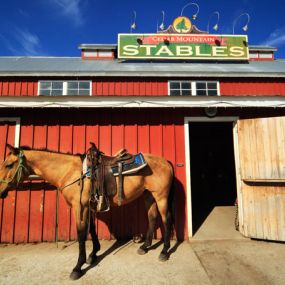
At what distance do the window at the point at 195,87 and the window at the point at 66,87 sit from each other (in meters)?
2.96

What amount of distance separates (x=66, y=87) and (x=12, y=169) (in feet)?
15.0

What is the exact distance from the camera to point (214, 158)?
34.3 feet

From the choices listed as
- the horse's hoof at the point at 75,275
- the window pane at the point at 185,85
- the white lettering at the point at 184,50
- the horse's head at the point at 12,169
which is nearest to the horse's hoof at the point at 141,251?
the horse's hoof at the point at 75,275

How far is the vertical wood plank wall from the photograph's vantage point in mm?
4504

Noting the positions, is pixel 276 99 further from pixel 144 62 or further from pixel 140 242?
pixel 144 62

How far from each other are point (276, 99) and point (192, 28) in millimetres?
7331

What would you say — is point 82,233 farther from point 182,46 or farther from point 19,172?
point 182,46

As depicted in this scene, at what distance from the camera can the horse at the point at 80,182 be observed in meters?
3.48

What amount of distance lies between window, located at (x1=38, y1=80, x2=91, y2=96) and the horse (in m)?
4.09

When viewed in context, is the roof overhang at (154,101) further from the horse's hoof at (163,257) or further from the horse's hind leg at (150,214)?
the horse's hoof at (163,257)

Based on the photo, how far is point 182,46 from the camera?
955 cm

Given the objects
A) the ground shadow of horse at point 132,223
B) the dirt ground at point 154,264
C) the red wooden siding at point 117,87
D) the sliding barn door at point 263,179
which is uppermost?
the red wooden siding at point 117,87

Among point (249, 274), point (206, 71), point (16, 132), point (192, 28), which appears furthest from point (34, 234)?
point (192, 28)

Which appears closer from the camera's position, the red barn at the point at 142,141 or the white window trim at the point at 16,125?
the red barn at the point at 142,141
